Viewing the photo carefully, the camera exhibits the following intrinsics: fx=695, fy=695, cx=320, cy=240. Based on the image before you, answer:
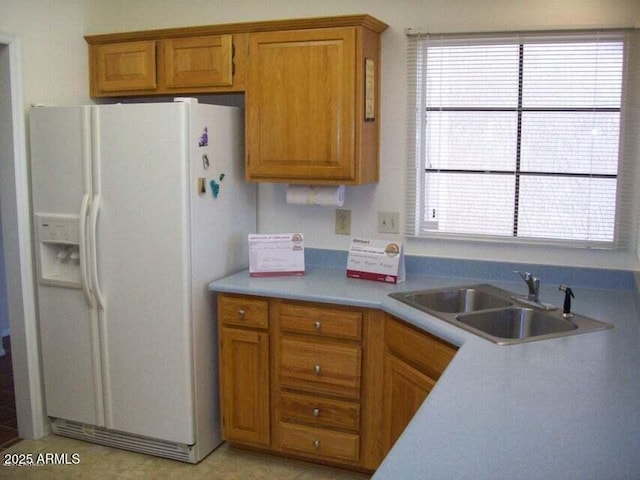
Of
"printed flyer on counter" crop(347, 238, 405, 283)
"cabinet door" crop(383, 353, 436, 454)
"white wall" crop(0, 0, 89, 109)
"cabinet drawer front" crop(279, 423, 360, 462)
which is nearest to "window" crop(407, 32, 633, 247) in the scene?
"printed flyer on counter" crop(347, 238, 405, 283)

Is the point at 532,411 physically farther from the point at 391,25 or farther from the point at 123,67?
the point at 123,67

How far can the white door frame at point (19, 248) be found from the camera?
3293 millimetres

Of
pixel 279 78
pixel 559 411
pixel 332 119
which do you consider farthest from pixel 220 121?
pixel 559 411

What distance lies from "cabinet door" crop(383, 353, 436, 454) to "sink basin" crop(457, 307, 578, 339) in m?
0.30

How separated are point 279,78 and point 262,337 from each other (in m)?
1.20

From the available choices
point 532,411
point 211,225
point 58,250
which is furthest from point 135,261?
point 532,411

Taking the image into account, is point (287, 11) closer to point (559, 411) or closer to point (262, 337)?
point (262, 337)

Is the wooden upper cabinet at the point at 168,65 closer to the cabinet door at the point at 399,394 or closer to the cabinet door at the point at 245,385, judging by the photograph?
the cabinet door at the point at 245,385

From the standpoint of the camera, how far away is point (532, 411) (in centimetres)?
171

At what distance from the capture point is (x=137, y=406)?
10.9 ft

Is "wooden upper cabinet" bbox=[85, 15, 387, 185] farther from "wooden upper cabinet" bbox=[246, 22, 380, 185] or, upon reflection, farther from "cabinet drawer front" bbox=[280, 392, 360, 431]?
"cabinet drawer front" bbox=[280, 392, 360, 431]

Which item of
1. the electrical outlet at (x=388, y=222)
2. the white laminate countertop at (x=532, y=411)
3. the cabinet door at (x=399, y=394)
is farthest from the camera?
the electrical outlet at (x=388, y=222)

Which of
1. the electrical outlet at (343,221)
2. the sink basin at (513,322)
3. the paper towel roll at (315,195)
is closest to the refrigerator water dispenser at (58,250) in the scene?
the paper towel roll at (315,195)

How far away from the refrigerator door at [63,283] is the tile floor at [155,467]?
7.3 inches
